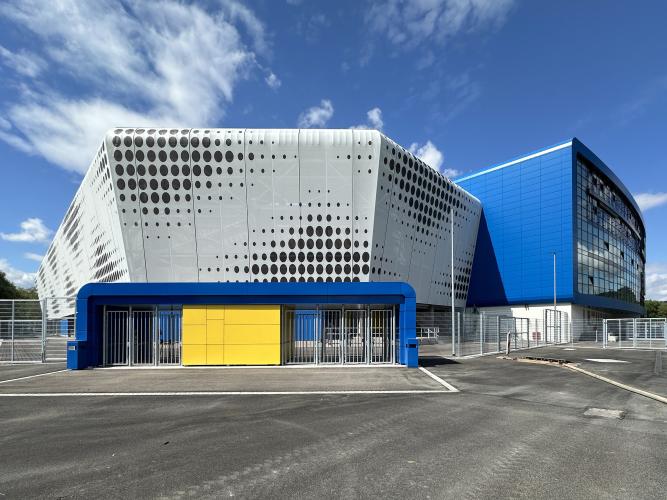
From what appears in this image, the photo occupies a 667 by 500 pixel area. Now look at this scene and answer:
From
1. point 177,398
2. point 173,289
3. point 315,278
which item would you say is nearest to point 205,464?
point 177,398

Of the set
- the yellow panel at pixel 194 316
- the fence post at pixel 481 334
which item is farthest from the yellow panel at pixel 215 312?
the fence post at pixel 481 334

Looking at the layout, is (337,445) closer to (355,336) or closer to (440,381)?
(440,381)

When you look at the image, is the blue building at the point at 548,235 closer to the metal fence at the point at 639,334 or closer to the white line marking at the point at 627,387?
the metal fence at the point at 639,334

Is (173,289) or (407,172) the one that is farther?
(407,172)

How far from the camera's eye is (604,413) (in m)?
9.64

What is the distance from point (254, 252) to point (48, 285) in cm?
7145

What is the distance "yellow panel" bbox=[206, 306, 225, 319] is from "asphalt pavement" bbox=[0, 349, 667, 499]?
23.4ft

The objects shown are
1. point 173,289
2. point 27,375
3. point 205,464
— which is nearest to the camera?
point 205,464

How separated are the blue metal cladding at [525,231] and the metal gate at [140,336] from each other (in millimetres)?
43946

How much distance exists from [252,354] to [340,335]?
13.0ft

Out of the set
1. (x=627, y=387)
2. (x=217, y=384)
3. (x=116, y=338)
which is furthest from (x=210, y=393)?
(x=627, y=387)

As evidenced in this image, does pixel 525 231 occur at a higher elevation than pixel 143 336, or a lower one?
higher

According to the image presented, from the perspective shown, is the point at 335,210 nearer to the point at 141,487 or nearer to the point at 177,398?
the point at 177,398

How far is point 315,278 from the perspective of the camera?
38.8 m
